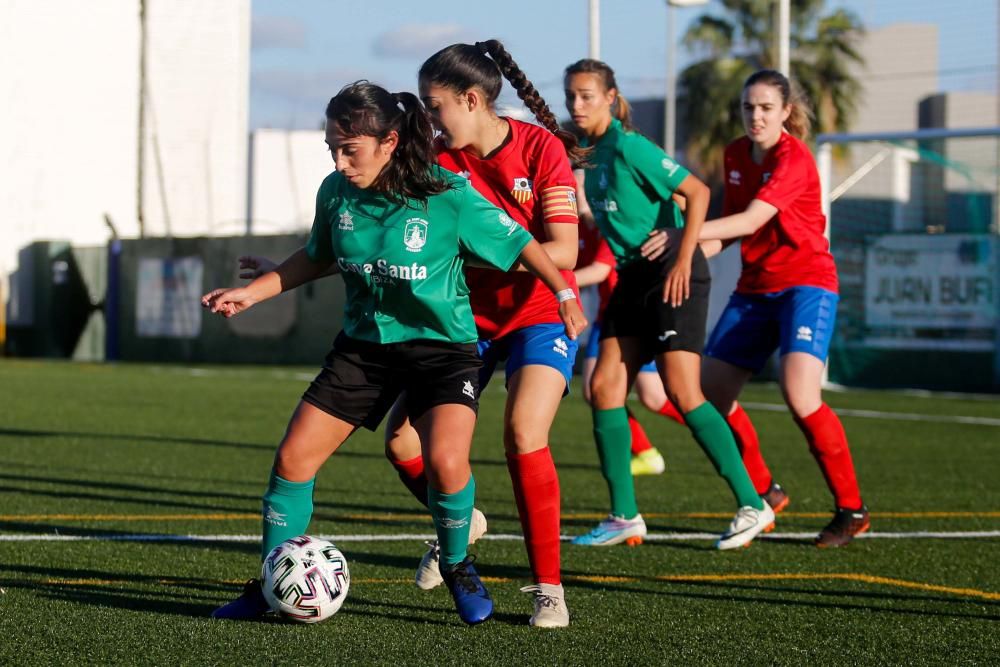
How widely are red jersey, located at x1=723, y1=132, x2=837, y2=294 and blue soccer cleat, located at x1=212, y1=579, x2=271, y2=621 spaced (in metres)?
3.12

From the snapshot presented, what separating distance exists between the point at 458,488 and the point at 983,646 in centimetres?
166

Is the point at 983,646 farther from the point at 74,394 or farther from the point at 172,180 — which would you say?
the point at 172,180

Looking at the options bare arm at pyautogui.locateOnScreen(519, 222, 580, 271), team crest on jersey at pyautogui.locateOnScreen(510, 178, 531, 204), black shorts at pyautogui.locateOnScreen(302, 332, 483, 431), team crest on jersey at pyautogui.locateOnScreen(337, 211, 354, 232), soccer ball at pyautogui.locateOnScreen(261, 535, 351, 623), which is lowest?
soccer ball at pyautogui.locateOnScreen(261, 535, 351, 623)

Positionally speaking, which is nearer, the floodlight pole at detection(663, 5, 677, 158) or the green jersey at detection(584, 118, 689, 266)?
the green jersey at detection(584, 118, 689, 266)

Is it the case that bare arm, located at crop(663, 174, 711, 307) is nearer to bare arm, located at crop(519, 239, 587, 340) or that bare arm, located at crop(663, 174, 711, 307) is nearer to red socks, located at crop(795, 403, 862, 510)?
red socks, located at crop(795, 403, 862, 510)

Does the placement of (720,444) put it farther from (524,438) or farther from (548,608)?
(548,608)

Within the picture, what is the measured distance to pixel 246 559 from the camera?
6137 mm

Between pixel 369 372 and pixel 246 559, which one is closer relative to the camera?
pixel 369 372

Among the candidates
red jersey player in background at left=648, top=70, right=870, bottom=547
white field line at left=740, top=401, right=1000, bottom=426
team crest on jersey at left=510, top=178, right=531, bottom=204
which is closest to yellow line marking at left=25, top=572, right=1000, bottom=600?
red jersey player in background at left=648, top=70, right=870, bottom=547

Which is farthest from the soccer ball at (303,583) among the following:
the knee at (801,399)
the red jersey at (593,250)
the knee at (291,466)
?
the red jersey at (593,250)

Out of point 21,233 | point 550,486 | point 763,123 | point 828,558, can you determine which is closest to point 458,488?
point 550,486

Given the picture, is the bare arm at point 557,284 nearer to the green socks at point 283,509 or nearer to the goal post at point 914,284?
the green socks at point 283,509

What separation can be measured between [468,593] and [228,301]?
1.17m

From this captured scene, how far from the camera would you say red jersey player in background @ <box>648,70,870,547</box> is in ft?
22.6
